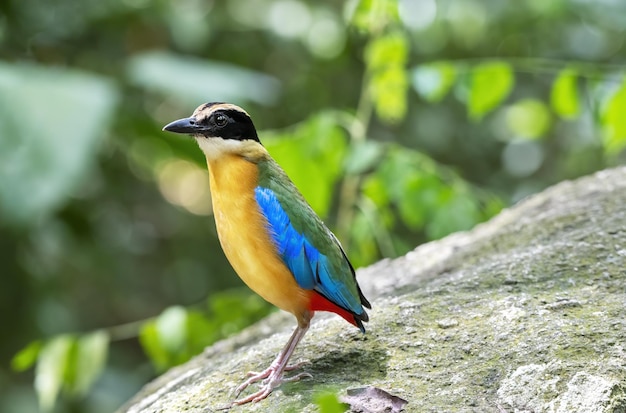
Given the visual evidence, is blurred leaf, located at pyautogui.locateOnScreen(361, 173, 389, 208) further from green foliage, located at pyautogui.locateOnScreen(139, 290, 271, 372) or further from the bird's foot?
the bird's foot

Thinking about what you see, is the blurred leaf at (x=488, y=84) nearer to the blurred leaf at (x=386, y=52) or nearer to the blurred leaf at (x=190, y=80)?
the blurred leaf at (x=386, y=52)

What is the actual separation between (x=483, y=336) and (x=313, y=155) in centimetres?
160

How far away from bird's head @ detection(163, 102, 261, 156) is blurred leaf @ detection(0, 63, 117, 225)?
0.61 m

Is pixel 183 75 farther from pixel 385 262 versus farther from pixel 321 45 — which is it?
pixel 321 45

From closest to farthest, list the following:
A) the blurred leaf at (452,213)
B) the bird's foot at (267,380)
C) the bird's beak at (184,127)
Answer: the bird's foot at (267,380) < the bird's beak at (184,127) < the blurred leaf at (452,213)

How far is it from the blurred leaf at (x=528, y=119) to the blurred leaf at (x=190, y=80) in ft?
7.06

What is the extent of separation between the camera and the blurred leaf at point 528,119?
626cm

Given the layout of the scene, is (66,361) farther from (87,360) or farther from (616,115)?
(616,115)

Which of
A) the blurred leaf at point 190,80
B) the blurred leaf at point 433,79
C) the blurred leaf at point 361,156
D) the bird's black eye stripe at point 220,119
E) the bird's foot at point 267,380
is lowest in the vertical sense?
the bird's foot at point 267,380

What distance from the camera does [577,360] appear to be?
259 centimetres

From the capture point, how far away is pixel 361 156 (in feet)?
13.5

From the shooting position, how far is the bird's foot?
2750 mm

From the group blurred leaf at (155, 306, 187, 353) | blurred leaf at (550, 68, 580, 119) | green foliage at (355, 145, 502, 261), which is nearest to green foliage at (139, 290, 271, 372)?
blurred leaf at (155, 306, 187, 353)

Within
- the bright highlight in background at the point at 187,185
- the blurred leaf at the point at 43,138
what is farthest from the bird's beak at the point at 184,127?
the bright highlight in background at the point at 187,185
